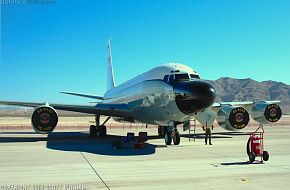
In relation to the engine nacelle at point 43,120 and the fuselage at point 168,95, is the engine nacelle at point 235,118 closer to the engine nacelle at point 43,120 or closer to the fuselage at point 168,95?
the fuselage at point 168,95

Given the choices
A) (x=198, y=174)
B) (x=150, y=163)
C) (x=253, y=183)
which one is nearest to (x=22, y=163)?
(x=150, y=163)

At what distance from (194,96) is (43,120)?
8536 mm

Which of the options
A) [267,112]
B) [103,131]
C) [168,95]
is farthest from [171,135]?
[267,112]

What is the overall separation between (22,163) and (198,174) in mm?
5594

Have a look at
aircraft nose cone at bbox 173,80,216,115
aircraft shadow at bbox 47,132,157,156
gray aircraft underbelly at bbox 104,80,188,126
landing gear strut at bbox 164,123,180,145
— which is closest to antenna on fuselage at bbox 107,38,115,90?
gray aircraft underbelly at bbox 104,80,188,126

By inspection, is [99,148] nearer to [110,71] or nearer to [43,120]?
[43,120]

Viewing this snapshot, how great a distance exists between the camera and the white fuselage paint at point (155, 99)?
651 inches

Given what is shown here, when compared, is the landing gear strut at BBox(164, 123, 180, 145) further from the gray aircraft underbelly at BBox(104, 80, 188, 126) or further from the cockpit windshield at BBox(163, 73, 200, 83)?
the cockpit windshield at BBox(163, 73, 200, 83)

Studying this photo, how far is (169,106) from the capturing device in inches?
648

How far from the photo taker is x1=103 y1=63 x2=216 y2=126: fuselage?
591 inches

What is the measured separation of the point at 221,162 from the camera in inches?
456

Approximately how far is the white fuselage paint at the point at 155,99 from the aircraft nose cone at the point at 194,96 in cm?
46

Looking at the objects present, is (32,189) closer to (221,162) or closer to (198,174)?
(198,174)

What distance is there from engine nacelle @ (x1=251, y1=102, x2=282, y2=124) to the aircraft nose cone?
39.7ft
